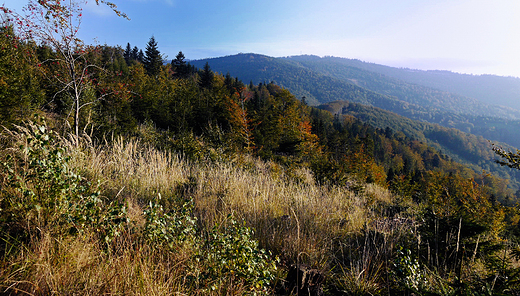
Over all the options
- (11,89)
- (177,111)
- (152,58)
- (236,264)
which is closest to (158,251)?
(236,264)

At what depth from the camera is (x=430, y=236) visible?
292 cm

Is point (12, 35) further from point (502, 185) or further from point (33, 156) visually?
point (502, 185)

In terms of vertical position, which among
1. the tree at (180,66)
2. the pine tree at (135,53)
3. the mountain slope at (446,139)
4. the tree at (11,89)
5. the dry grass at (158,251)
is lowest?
the mountain slope at (446,139)

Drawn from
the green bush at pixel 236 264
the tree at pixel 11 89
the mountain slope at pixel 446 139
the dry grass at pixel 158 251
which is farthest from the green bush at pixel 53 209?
the mountain slope at pixel 446 139

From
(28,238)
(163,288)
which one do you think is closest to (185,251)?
(163,288)

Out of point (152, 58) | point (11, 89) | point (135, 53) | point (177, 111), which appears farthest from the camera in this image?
point (135, 53)

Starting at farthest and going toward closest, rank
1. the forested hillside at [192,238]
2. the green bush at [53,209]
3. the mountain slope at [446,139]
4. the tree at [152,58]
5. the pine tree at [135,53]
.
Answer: the mountain slope at [446,139]
the pine tree at [135,53]
the tree at [152,58]
the green bush at [53,209]
the forested hillside at [192,238]

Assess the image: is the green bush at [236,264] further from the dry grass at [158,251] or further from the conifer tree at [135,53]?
the conifer tree at [135,53]

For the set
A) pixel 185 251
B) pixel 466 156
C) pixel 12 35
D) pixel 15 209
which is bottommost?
pixel 466 156

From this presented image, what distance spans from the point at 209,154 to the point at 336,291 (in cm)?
558

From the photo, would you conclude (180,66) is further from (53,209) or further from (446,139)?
(446,139)

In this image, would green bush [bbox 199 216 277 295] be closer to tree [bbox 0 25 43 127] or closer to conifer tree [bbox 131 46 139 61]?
tree [bbox 0 25 43 127]

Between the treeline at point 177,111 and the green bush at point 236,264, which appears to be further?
the treeline at point 177,111

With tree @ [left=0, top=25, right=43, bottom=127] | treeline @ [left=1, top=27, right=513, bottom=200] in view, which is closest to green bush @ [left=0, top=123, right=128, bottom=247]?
treeline @ [left=1, top=27, right=513, bottom=200]
